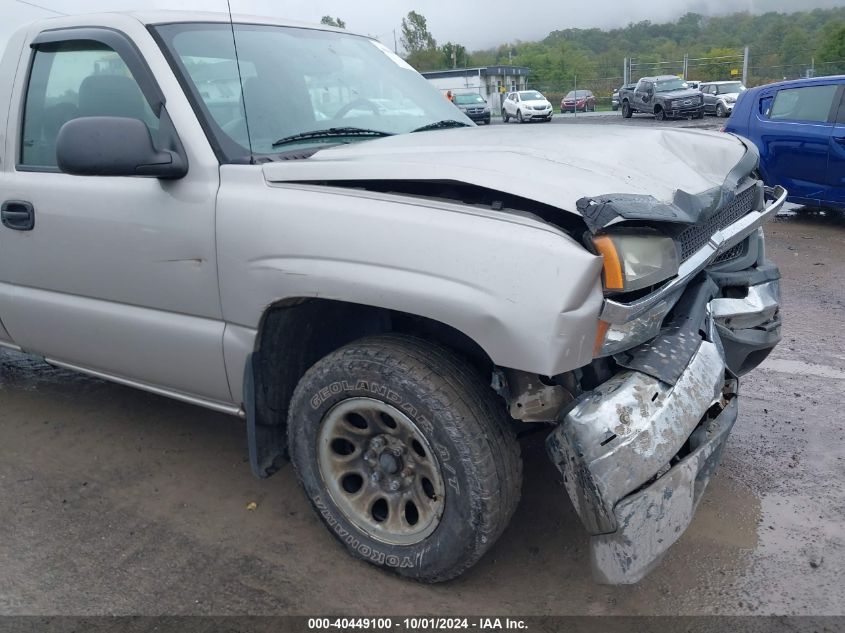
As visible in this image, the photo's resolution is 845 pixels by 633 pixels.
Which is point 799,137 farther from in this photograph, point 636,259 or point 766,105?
point 636,259

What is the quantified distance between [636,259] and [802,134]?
23.7ft

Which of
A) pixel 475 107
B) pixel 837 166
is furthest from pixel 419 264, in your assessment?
pixel 475 107

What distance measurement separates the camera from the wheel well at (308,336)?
8.57ft

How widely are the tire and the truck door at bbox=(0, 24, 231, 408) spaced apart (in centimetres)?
51

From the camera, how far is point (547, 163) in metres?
2.42

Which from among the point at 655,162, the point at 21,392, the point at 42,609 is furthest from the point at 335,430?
the point at 21,392

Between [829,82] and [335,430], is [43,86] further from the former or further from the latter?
[829,82]

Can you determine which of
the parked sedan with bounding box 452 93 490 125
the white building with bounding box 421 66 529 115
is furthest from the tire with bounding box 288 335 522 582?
the white building with bounding box 421 66 529 115

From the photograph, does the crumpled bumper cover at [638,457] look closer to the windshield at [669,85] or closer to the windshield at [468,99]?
the windshield at [669,85]

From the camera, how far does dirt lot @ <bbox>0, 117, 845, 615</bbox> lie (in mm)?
2516

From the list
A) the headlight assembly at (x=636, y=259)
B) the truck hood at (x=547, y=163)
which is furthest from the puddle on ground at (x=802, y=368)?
the headlight assembly at (x=636, y=259)

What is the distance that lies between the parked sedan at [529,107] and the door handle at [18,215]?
108 ft

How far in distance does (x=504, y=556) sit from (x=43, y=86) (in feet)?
9.16

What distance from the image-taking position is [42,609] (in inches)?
98.7
